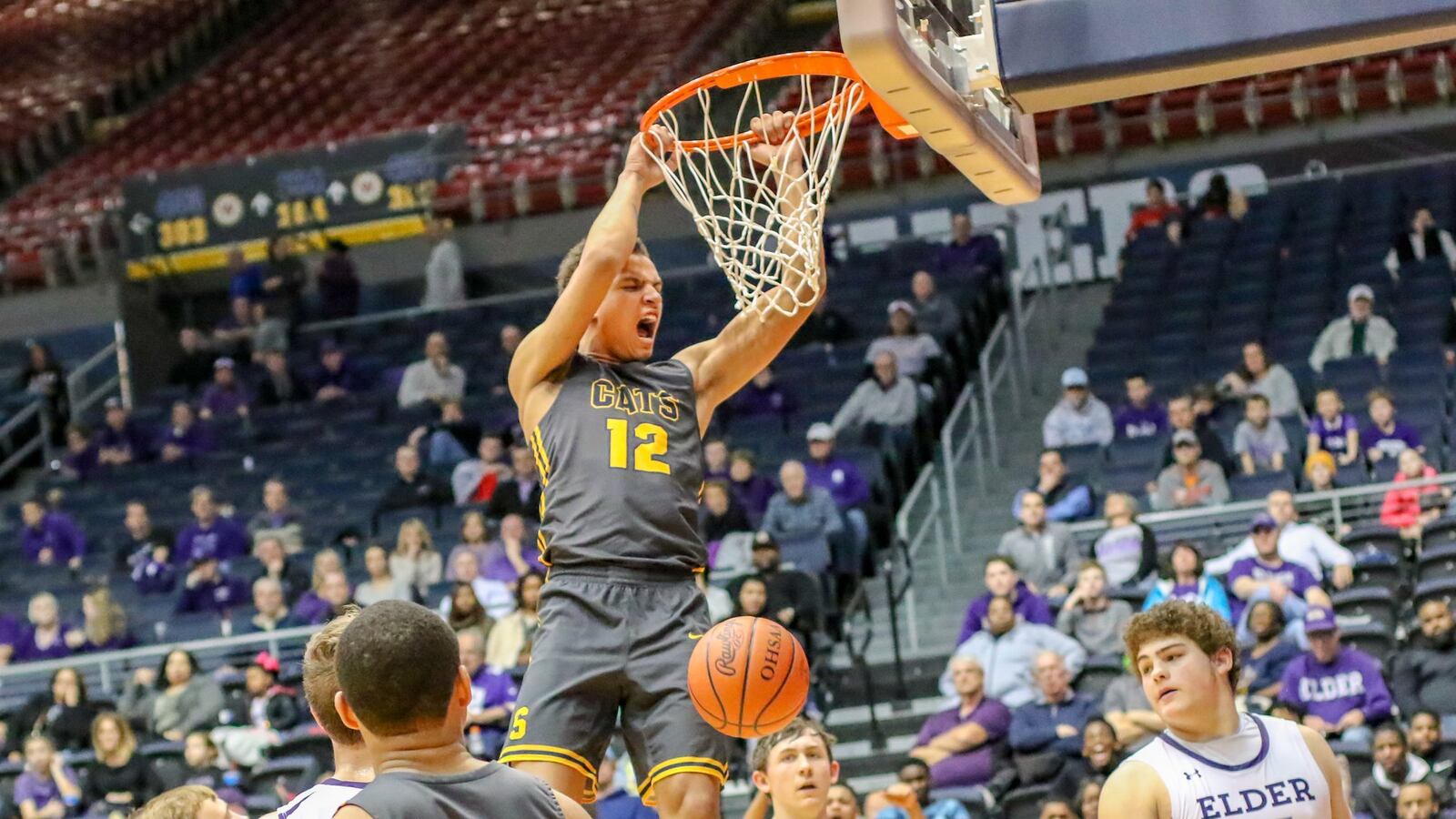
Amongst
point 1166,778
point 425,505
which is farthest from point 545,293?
point 1166,778

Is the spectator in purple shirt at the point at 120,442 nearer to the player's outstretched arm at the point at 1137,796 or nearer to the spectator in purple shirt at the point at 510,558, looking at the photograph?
the spectator in purple shirt at the point at 510,558

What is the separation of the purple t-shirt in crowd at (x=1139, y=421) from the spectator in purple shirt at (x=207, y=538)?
679 centimetres

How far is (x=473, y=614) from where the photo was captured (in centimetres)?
1306

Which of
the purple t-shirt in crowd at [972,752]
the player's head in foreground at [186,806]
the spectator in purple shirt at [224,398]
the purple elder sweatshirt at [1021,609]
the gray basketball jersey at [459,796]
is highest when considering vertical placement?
the gray basketball jersey at [459,796]

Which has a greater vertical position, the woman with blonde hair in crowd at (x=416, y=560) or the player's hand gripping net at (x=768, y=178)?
the player's hand gripping net at (x=768, y=178)

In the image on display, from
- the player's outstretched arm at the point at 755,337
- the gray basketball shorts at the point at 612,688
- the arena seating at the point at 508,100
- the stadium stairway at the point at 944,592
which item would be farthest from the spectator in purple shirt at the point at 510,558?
the gray basketball shorts at the point at 612,688

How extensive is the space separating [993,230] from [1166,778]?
14.3 meters

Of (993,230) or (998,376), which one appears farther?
(993,230)

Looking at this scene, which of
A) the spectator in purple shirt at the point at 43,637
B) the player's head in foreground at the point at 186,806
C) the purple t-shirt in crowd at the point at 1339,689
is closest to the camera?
the player's head in foreground at the point at 186,806

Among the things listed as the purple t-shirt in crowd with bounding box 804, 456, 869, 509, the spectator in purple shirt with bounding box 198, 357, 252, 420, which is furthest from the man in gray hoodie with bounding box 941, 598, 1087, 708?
the spectator in purple shirt with bounding box 198, 357, 252, 420

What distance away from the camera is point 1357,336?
15.1m

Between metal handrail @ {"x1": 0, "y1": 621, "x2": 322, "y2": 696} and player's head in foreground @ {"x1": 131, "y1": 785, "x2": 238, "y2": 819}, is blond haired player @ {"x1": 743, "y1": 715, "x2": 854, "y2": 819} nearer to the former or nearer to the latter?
player's head in foreground @ {"x1": 131, "y1": 785, "x2": 238, "y2": 819}

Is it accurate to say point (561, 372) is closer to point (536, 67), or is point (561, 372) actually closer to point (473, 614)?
point (473, 614)

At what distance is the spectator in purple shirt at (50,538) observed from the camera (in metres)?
17.2
